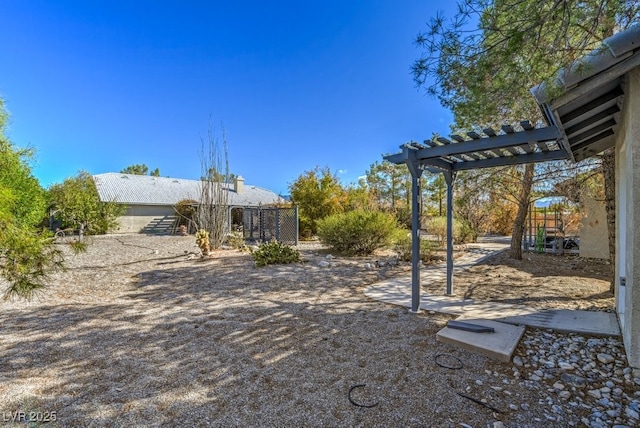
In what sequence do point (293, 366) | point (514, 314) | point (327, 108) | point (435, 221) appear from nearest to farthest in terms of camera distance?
point (293, 366) < point (514, 314) < point (435, 221) < point (327, 108)

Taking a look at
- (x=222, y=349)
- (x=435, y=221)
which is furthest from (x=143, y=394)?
(x=435, y=221)

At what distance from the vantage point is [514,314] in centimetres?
423

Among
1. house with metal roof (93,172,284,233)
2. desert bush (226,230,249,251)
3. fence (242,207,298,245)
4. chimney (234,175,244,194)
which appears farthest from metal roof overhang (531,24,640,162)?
chimney (234,175,244,194)

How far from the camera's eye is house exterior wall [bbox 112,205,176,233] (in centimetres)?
2109

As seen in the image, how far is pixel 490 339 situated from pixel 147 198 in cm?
2369

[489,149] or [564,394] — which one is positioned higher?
[489,149]

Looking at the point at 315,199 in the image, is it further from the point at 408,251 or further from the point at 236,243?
the point at 408,251

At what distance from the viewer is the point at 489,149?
399 centimetres

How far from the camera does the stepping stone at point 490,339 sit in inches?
118

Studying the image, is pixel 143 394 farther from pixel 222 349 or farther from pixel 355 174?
pixel 355 174

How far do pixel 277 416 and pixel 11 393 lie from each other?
213cm

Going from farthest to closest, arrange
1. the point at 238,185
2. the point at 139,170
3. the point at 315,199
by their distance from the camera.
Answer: the point at 139,170, the point at 238,185, the point at 315,199

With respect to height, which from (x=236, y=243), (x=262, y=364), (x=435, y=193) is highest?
(x=435, y=193)

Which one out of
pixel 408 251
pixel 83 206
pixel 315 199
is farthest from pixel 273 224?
pixel 83 206
